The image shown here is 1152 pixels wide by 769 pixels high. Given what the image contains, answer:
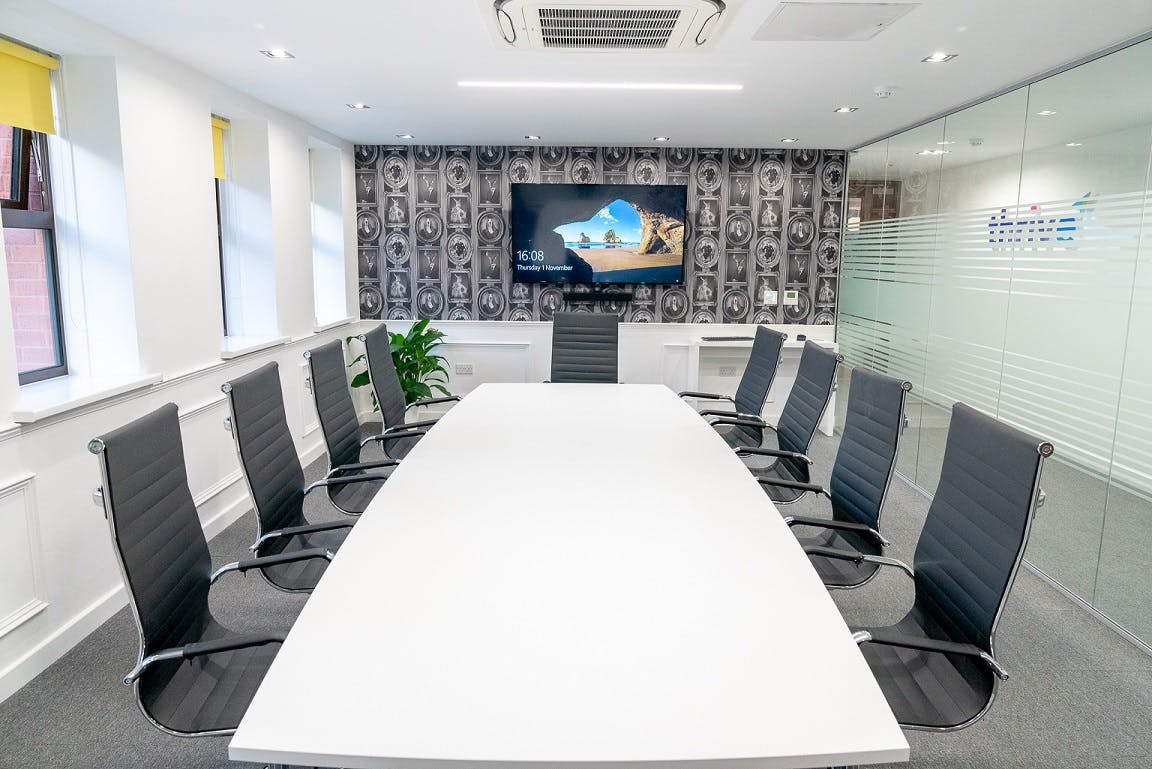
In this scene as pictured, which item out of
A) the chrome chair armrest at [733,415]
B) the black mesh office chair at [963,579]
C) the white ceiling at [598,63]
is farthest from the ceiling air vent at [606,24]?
the chrome chair armrest at [733,415]

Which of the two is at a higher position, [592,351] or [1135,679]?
[592,351]

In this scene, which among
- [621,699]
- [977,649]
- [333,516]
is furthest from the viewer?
[333,516]

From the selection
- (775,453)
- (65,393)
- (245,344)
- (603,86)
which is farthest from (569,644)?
(245,344)

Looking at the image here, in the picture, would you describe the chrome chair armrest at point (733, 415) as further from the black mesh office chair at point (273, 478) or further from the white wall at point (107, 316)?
the white wall at point (107, 316)

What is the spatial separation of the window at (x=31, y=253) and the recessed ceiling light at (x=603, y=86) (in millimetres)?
2139

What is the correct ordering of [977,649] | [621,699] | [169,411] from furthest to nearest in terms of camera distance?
[169,411] → [977,649] → [621,699]

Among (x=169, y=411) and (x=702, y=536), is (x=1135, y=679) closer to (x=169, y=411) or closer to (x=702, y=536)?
(x=702, y=536)

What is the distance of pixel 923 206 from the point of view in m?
5.16

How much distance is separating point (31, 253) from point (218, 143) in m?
1.80

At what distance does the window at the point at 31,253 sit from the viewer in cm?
324

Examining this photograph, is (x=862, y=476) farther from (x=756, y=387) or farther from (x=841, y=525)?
(x=756, y=387)

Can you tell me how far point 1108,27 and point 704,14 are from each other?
1736mm

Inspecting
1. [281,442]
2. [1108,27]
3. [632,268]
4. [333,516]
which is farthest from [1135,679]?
[632,268]

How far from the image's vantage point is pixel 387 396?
4.11 m
